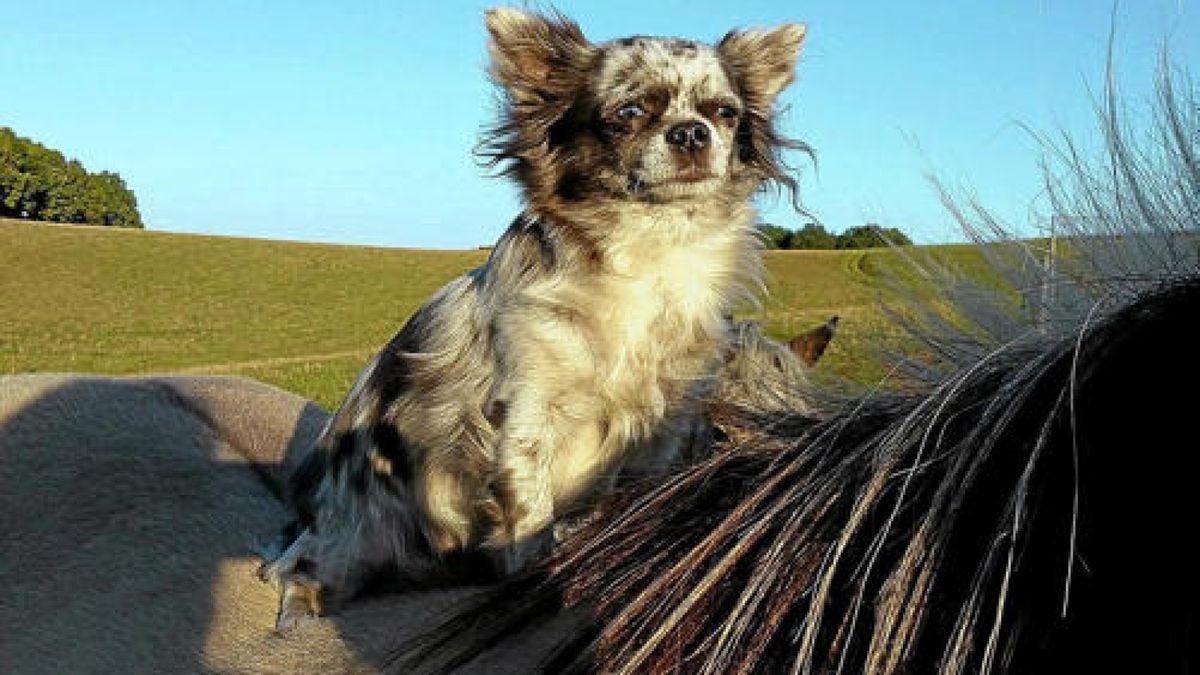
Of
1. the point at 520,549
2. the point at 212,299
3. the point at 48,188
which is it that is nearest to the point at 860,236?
the point at 520,549

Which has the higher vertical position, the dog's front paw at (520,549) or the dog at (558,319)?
the dog at (558,319)

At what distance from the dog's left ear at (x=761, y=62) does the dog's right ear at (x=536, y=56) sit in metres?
0.47

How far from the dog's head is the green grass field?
1225cm

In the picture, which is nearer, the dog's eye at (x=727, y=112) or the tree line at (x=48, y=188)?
the dog's eye at (x=727, y=112)

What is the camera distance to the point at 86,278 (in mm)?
45281

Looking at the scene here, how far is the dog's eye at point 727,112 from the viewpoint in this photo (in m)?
4.11

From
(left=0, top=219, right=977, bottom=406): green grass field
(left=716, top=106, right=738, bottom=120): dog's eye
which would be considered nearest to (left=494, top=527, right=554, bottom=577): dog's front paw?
(left=716, top=106, right=738, bottom=120): dog's eye

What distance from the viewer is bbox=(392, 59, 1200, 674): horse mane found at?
4.08 feet

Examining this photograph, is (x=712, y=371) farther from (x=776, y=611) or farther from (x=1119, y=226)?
(x=776, y=611)

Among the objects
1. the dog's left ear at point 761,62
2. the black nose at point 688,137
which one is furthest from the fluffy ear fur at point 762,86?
the black nose at point 688,137

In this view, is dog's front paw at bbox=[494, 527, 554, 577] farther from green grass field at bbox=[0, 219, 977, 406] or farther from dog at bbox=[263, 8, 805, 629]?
green grass field at bbox=[0, 219, 977, 406]

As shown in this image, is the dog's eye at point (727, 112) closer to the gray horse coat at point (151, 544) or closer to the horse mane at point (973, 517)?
the gray horse coat at point (151, 544)

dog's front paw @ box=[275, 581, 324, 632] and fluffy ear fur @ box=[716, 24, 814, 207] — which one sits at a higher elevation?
fluffy ear fur @ box=[716, 24, 814, 207]

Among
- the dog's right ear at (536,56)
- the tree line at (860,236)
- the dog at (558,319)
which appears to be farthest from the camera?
the dog's right ear at (536,56)
